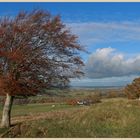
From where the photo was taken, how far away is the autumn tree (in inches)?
832

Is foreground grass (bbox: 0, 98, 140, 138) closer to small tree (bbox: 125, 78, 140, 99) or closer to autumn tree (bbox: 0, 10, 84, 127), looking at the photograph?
autumn tree (bbox: 0, 10, 84, 127)

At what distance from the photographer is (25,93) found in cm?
2197

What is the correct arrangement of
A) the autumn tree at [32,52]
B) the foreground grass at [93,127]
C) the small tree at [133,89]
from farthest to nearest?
the small tree at [133,89] < the autumn tree at [32,52] < the foreground grass at [93,127]

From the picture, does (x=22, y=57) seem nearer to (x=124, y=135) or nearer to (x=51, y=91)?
(x=51, y=91)

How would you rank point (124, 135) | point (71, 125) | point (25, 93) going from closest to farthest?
point (124, 135) < point (71, 125) < point (25, 93)

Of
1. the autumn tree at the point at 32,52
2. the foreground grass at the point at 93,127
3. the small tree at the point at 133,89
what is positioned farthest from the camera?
the small tree at the point at 133,89

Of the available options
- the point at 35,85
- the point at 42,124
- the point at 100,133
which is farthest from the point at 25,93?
the point at 100,133

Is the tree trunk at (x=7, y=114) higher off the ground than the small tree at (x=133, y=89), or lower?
lower

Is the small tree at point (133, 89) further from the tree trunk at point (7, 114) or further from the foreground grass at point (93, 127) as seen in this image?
the foreground grass at point (93, 127)

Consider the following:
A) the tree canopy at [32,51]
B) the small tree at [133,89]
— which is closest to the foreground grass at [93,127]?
the tree canopy at [32,51]

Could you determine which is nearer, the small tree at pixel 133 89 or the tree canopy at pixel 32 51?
the tree canopy at pixel 32 51

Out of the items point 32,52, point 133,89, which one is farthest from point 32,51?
point 133,89

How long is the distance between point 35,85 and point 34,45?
2.24m

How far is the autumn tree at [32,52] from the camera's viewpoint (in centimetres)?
2112
